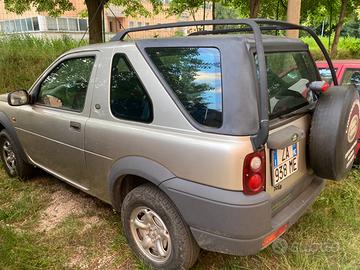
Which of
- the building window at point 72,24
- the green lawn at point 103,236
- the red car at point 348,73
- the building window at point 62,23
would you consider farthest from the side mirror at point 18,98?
the building window at point 62,23

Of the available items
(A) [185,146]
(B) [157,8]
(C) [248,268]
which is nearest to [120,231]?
(C) [248,268]

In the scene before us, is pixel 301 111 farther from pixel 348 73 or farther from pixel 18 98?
pixel 18 98

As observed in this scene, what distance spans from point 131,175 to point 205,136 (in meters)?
0.86

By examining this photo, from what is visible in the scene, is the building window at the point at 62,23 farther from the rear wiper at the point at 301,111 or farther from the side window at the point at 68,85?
the rear wiper at the point at 301,111

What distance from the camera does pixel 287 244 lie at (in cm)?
294

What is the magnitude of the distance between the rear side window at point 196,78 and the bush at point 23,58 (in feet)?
23.4

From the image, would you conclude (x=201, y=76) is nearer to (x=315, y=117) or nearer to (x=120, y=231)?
(x=315, y=117)

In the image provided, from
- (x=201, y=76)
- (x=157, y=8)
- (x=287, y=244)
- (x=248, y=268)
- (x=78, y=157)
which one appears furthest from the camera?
(x=157, y=8)

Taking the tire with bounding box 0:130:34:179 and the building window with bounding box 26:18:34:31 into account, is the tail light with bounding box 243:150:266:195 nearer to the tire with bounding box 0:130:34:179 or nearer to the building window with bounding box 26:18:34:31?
the tire with bounding box 0:130:34:179

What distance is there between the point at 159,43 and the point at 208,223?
130cm

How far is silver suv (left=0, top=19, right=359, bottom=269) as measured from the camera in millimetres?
2096

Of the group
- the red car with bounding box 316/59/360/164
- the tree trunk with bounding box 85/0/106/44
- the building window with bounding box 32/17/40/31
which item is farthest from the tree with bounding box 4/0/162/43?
the building window with bounding box 32/17/40/31

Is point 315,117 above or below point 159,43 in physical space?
below

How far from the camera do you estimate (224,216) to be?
2121 mm
